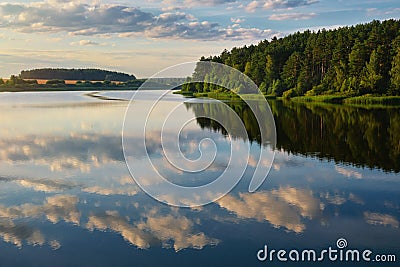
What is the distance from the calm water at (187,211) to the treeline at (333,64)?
39471 millimetres

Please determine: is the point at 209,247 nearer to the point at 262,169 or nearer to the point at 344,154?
the point at 262,169

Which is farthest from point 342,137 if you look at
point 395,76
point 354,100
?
point 395,76

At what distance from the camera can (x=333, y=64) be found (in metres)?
70.8

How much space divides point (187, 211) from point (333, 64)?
62.9 metres

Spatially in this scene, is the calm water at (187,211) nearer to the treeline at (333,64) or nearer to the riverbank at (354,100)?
the riverbank at (354,100)

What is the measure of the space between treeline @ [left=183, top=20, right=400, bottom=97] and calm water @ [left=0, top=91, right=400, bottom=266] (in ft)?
129

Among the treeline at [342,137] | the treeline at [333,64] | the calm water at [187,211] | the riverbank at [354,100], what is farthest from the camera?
the treeline at [333,64]

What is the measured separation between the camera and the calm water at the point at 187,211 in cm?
1005

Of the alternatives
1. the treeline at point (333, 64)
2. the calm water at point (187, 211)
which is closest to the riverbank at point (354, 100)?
the treeline at point (333, 64)

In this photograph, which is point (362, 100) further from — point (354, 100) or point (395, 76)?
point (395, 76)

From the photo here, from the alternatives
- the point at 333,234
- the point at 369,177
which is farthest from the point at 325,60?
the point at 333,234

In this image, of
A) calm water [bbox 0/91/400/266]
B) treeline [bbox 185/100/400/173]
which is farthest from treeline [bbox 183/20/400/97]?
calm water [bbox 0/91/400/266]

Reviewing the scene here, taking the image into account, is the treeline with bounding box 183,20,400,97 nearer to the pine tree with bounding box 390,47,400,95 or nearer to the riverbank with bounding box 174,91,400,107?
the pine tree with bounding box 390,47,400,95

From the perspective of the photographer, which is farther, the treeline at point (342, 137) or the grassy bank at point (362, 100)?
the grassy bank at point (362, 100)
